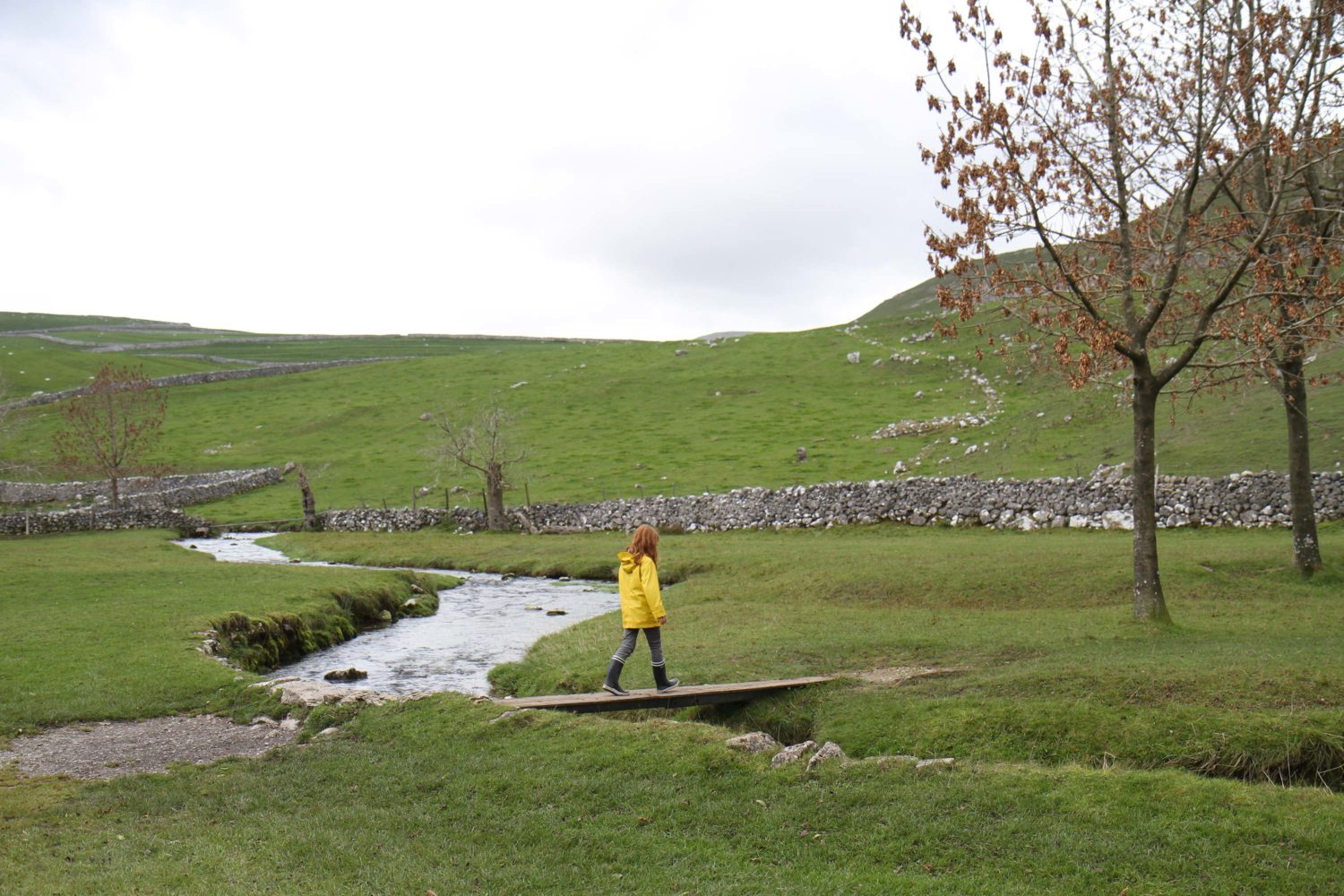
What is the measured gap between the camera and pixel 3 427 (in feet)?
186

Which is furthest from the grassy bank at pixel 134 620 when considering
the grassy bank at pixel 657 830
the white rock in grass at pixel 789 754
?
the white rock in grass at pixel 789 754

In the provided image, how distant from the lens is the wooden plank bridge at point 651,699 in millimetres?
15961

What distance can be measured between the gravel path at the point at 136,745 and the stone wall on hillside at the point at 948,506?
31.4 m

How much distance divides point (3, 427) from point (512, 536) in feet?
102

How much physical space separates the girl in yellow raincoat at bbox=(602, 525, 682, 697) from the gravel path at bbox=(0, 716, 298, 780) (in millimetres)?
5502

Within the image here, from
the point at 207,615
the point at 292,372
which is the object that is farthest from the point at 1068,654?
the point at 292,372

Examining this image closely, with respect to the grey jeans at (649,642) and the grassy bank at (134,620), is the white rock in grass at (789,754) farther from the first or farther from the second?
the grassy bank at (134,620)

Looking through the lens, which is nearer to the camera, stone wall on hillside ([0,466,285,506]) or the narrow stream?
the narrow stream

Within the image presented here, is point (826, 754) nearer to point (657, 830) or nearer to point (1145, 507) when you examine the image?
point (657, 830)

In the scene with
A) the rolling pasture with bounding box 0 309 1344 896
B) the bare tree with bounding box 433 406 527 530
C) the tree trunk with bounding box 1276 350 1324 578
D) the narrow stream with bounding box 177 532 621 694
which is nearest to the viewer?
the rolling pasture with bounding box 0 309 1344 896

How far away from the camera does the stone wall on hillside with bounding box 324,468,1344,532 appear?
35.2 metres

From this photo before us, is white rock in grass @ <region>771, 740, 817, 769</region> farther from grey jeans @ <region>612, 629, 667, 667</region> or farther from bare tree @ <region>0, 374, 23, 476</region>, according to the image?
bare tree @ <region>0, 374, 23, 476</region>

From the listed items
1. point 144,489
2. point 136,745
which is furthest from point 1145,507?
point 144,489

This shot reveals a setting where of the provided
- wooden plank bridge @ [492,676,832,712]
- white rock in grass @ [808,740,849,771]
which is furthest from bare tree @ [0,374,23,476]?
white rock in grass @ [808,740,849,771]
